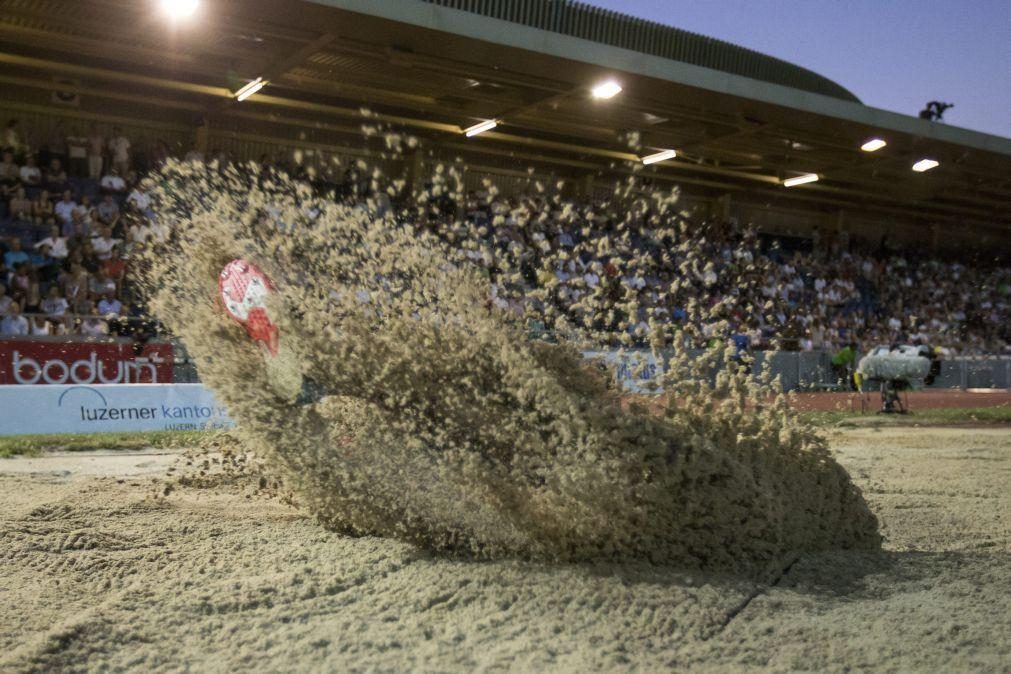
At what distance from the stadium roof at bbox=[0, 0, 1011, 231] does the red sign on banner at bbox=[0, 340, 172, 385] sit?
4.42 meters

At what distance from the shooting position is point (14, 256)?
1226 cm

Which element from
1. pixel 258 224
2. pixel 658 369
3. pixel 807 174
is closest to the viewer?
pixel 658 369

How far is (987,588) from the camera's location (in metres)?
3.49

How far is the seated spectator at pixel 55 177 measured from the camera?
1377 cm

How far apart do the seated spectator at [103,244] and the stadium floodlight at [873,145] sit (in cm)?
1480

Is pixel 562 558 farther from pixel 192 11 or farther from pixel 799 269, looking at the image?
pixel 799 269

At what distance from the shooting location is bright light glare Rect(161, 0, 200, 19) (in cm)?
1128

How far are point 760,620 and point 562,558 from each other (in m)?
0.92

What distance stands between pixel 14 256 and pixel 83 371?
2381 millimetres

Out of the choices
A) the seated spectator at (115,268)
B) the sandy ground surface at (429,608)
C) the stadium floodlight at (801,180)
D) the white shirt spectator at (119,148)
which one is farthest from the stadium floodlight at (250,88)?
the stadium floodlight at (801,180)

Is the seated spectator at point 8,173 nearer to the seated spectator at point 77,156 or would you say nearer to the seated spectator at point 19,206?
the seated spectator at point 19,206

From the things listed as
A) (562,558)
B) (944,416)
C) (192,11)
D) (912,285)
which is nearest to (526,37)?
(192,11)

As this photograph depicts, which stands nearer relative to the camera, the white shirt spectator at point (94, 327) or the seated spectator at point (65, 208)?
the white shirt spectator at point (94, 327)

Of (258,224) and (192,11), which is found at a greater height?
(192,11)
